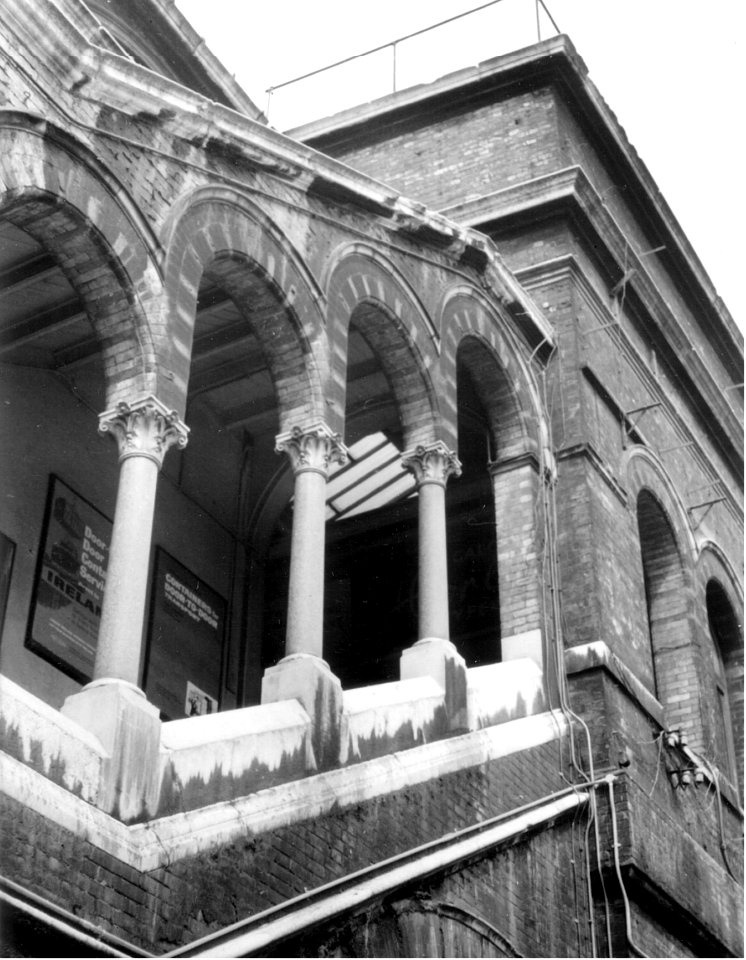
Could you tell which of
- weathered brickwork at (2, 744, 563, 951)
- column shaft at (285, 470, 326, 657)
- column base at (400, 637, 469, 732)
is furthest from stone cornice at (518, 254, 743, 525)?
weathered brickwork at (2, 744, 563, 951)

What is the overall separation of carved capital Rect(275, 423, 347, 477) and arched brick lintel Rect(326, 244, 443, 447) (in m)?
1.53

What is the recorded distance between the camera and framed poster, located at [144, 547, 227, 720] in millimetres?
12953

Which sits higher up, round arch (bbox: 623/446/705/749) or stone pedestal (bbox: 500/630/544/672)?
round arch (bbox: 623/446/705/749)

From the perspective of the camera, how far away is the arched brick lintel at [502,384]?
12.8 meters

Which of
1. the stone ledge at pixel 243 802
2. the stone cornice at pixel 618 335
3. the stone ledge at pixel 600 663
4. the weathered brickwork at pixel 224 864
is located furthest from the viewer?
the stone cornice at pixel 618 335

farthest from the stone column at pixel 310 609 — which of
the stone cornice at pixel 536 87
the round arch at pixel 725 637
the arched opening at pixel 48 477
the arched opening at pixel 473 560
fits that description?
the round arch at pixel 725 637

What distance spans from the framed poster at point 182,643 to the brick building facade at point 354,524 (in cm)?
5

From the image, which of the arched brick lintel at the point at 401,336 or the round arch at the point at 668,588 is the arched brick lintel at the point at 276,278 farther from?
the round arch at the point at 668,588

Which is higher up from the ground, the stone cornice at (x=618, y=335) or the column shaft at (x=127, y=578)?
the stone cornice at (x=618, y=335)

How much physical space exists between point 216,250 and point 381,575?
7004mm

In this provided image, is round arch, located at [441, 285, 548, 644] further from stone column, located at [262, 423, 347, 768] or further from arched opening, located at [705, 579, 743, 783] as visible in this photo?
arched opening, located at [705, 579, 743, 783]

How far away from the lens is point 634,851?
11203 mm

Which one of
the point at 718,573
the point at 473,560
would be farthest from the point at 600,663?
the point at 718,573

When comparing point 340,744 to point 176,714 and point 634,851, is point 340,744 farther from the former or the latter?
point 176,714
